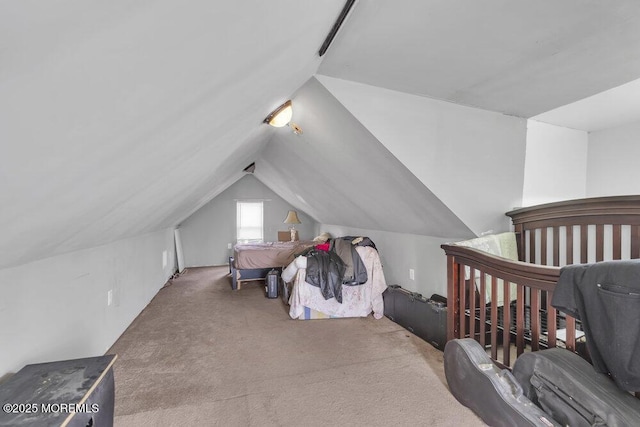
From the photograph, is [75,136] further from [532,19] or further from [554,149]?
[554,149]

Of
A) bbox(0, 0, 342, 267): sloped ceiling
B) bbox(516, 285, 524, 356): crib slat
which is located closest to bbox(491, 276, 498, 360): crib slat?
bbox(516, 285, 524, 356): crib slat

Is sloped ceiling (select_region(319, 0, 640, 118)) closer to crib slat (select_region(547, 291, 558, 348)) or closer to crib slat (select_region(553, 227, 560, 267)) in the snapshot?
crib slat (select_region(553, 227, 560, 267))

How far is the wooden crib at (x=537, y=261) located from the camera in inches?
66.3

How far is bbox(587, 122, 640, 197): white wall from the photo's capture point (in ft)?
8.80

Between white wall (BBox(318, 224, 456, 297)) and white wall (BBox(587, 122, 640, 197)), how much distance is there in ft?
5.46

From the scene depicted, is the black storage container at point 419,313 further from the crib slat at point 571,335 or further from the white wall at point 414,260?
the crib slat at point 571,335

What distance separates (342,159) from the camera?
2947 mm

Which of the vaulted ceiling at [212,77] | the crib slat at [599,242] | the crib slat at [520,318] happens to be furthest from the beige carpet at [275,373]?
the crib slat at [599,242]

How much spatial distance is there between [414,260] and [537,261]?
1.20 meters

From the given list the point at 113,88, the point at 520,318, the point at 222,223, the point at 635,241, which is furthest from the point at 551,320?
the point at 222,223

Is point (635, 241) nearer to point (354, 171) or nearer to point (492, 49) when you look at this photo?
point (492, 49)

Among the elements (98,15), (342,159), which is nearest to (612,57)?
(342,159)

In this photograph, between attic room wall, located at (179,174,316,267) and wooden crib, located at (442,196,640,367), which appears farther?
attic room wall, located at (179,174,316,267)

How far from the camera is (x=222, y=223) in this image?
6828mm
